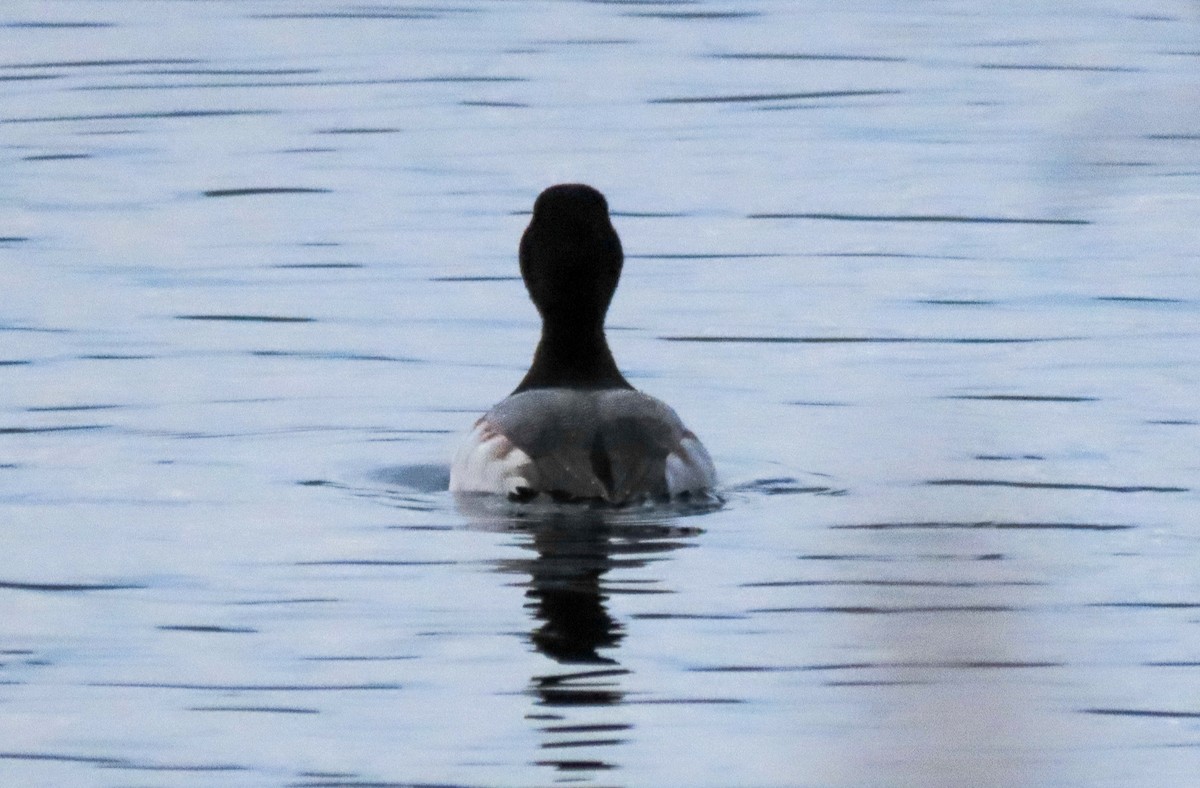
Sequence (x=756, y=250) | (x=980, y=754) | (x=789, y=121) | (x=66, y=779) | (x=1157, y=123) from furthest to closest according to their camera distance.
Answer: (x=789, y=121) < (x=756, y=250) < (x=66, y=779) < (x=980, y=754) < (x=1157, y=123)

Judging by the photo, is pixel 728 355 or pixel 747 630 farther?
pixel 728 355

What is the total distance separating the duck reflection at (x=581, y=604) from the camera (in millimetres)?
7875

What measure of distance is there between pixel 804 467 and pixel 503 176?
1022cm

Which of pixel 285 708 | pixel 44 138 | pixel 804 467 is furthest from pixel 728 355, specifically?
pixel 44 138

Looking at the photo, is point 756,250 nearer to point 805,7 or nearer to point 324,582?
point 324,582

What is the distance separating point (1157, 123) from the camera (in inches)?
125

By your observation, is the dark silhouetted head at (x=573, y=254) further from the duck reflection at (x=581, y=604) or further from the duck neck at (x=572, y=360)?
the duck reflection at (x=581, y=604)

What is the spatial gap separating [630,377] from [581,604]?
628 centimetres

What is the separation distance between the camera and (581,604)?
9820mm

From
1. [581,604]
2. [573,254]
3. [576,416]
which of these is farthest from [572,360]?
[581,604]

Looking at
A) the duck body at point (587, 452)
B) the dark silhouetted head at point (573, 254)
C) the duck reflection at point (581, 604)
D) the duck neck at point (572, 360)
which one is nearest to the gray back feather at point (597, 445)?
the duck body at point (587, 452)

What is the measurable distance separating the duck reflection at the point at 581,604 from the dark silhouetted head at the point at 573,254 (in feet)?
5.98

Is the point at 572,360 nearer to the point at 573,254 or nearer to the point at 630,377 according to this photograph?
the point at 573,254

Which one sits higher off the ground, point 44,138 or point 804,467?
point 44,138
